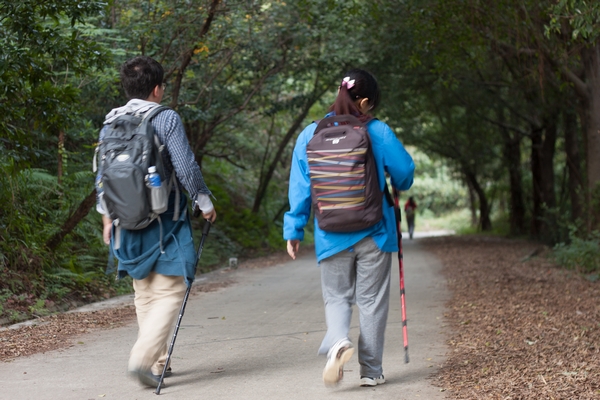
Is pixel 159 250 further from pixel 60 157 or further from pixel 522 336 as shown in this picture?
pixel 60 157

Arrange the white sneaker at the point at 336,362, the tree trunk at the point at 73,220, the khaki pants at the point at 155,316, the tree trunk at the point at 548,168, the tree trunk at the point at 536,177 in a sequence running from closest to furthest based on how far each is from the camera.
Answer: the white sneaker at the point at 336,362 → the khaki pants at the point at 155,316 → the tree trunk at the point at 73,220 → the tree trunk at the point at 548,168 → the tree trunk at the point at 536,177

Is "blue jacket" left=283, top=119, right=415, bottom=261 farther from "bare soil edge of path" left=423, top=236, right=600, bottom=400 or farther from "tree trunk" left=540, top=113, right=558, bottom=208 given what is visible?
"tree trunk" left=540, top=113, right=558, bottom=208

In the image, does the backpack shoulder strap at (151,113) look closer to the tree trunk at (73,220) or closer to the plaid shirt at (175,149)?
the plaid shirt at (175,149)

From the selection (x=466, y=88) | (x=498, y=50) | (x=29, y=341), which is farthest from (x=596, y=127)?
(x=29, y=341)

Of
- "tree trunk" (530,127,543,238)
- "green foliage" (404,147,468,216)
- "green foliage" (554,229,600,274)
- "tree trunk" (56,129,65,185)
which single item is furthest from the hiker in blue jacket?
"green foliage" (404,147,468,216)

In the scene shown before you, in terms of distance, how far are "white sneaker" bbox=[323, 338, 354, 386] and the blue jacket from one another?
60 cm

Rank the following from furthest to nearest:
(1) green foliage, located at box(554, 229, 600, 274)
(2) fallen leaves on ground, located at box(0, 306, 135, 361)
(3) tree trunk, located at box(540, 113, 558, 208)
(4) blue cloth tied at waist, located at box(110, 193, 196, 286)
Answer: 1. (3) tree trunk, located at box(540, 113, 558, 208)
2. (1) green foliage, located at box(554, 229, 600, 274)
3. (2) fallen leaves on ground, located at box(0, 306, 135, 361)
4. (4) blue cloth tied at waist, located at box(110, 193, 196, 286)

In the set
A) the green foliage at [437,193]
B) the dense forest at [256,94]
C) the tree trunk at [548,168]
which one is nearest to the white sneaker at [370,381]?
the dense forest at [256,94]

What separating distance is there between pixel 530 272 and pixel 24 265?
925 centimetres

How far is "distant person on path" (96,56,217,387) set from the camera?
4.95 metres

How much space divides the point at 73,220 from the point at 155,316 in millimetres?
5420

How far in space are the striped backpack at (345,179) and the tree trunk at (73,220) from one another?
18.3 ft

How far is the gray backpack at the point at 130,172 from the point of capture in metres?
4.71

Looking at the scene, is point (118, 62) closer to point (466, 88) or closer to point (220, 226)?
point (220, 226)
